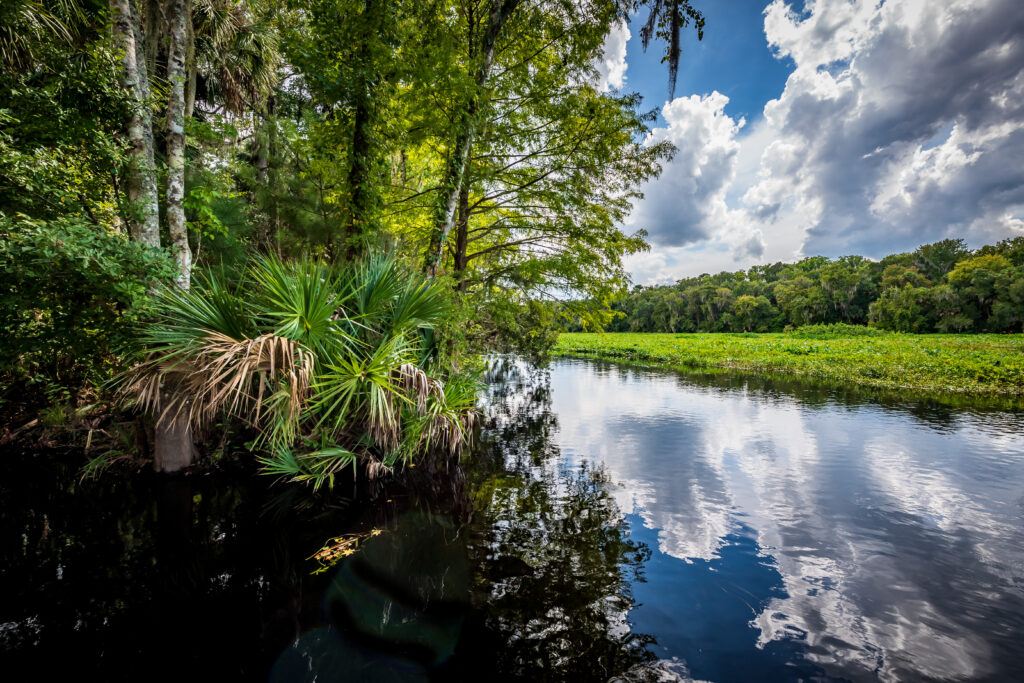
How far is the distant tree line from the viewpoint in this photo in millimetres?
39531

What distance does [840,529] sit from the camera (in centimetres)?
457

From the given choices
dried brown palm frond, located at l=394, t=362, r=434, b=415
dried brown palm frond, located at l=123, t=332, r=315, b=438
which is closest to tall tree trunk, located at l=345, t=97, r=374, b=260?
dried brown palm frond, located at l=394, t=362, r=434, b=415

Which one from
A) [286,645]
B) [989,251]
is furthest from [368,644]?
[989,251]

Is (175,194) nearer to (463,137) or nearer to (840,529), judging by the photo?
(463,137)

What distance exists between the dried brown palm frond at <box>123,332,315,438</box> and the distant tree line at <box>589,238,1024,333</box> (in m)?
21.9

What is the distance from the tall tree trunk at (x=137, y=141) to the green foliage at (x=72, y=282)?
432mm

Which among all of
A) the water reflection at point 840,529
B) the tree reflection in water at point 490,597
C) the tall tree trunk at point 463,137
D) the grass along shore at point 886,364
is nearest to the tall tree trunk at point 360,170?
the tall tree trunk at point 463,137

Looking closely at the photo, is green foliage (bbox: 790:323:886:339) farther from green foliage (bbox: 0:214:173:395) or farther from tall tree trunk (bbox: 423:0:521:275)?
green foliage (bbox: 0:214:173:395)

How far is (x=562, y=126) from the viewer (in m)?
8.61

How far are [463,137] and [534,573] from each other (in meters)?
7.71

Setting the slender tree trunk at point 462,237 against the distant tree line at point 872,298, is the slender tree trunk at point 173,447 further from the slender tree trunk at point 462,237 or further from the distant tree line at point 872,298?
the distant tree line at point 872,298

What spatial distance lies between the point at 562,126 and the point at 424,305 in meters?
6.12

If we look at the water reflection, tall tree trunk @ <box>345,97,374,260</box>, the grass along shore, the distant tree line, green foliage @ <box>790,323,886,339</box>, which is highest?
the distant tree line

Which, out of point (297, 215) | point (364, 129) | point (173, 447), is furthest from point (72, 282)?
point (364, 129)
